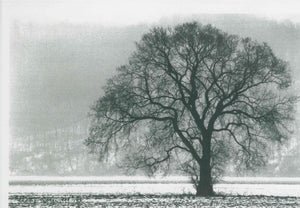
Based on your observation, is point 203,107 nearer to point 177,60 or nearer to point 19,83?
point 177,60

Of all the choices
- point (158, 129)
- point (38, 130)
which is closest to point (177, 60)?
point (158, 129)

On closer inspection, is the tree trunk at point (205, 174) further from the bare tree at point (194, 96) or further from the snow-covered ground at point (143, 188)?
the snow-covered ground at point (143, 188)

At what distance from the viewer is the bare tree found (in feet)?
126

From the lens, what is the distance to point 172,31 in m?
38.3

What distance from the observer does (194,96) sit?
39094 mm

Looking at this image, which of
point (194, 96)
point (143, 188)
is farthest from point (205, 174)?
point (143, 188)

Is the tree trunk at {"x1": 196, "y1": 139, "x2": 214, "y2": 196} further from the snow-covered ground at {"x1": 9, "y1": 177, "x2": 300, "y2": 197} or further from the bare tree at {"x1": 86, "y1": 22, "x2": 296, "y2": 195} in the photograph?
the snow-covered ground at {"x1": 9, "y1": 177, "x2": 300, "y2": 197}

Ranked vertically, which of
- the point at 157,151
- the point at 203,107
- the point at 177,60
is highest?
the point at 177,60

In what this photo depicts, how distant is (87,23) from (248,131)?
1127cm

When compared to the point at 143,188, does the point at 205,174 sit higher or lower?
higher

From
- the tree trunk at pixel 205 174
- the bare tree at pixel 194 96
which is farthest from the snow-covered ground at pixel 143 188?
the bare tree at pixel 194 96

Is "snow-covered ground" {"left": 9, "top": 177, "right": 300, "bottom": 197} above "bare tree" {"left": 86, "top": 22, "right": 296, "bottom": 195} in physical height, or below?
below

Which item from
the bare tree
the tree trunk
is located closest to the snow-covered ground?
the tree trunk

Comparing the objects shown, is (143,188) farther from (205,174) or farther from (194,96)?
(194,96)
